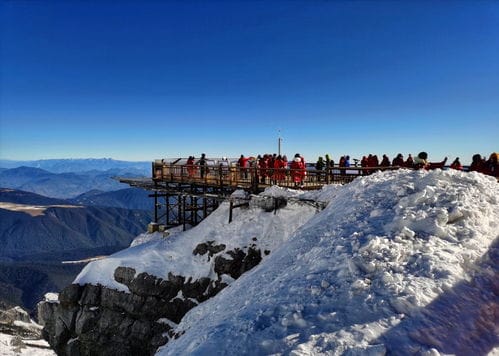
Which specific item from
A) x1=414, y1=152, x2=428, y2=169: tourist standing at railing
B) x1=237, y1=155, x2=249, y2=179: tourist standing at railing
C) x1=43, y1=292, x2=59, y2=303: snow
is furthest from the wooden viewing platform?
x1=43, y1=292, x2=59, y2=303: snow

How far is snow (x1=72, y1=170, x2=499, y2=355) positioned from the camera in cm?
533

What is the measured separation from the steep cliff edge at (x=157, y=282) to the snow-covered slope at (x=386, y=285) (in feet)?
23.1

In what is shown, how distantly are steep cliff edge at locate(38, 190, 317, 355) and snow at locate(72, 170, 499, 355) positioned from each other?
669 centimetres

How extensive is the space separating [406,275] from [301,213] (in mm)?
10436

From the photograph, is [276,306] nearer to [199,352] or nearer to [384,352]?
[199,352]

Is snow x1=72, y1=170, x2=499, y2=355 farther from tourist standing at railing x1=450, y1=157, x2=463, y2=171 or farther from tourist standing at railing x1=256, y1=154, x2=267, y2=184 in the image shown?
tourist standing at railing x1=256, y1=154, x2=267, y2=184

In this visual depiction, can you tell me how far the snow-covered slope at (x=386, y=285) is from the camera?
532 cm

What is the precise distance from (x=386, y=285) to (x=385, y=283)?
0.07 metres

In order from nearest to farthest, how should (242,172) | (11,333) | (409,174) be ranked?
(409,174) → (242,172) → (11,333)

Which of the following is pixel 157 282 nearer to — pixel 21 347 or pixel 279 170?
pixel 279 170

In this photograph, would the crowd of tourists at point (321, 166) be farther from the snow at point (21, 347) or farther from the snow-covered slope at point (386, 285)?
the snow at point (21, 347)

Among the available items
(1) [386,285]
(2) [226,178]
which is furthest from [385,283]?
(2) [226,178]

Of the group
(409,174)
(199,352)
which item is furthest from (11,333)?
(409,174)

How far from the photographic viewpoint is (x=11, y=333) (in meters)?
35.9
